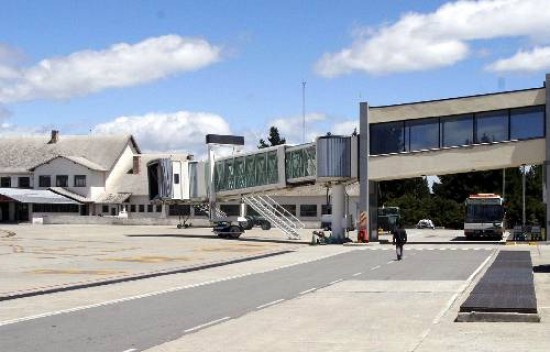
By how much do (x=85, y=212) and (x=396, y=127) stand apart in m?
62.3

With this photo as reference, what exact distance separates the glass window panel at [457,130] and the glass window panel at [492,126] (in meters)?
0.47

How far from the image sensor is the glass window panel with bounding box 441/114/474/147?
164 ft

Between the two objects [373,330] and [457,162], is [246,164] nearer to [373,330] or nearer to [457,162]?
[457,162]

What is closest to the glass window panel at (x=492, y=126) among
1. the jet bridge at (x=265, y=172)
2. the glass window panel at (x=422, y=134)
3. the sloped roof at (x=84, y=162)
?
the glass window panel at (x=422, y=134)

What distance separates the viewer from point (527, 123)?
1917 inches

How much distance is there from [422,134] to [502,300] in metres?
35.1

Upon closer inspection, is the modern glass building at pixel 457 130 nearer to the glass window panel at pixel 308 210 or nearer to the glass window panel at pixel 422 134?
the glass window panel at pixel 422 134

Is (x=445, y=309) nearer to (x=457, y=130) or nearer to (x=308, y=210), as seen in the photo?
(x=457, y=130)

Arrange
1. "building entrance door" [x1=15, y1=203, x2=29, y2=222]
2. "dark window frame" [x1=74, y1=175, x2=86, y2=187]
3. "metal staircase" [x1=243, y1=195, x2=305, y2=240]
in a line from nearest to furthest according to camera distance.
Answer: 1. "metal staircase" [x1=243, y1=195, x2=305, y2=240]
2. "building entrance door" [x1=15, y1=203, x2=29, y2=222]
3. "dark window frame" [x1=74, y1=175, x2=86, y2=187]

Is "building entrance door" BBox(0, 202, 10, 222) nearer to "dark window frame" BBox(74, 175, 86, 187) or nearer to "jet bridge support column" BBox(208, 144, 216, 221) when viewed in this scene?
"dark window frame" BBox(74, 175, 86, 187)

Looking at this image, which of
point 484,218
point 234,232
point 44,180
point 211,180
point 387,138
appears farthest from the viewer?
point 44,180

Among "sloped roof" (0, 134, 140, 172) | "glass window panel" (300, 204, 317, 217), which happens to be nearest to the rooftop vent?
"sloped roof" (0, 134, 140, 172)

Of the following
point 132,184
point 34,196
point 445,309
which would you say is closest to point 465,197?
point 132,184

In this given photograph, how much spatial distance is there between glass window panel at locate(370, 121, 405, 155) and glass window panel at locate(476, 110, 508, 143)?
4.82 metres
